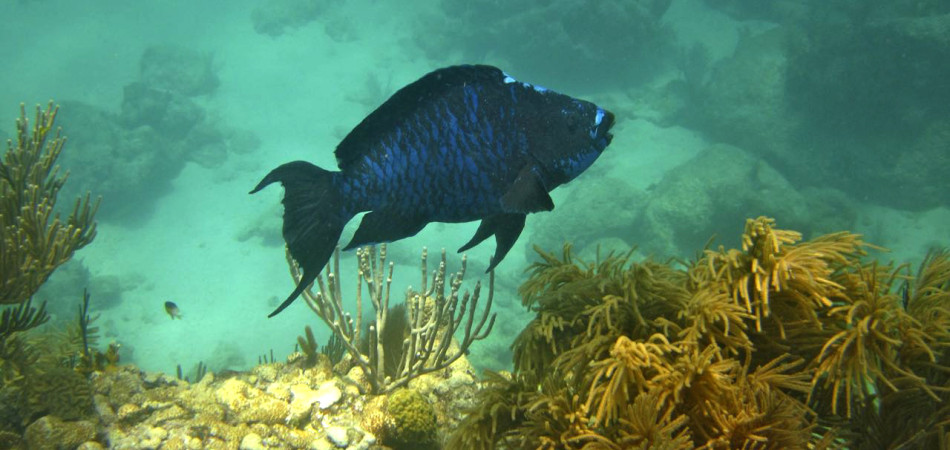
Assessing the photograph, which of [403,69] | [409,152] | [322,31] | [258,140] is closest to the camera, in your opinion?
[409,152]

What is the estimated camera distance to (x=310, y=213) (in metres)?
1.66

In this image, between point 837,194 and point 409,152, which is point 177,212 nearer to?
point 409,152

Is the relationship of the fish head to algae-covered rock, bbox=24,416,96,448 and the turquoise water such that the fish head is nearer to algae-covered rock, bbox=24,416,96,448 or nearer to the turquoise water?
algae-covered rock, bbox=24,416,96,448

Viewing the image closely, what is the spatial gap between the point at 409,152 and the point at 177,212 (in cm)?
2026

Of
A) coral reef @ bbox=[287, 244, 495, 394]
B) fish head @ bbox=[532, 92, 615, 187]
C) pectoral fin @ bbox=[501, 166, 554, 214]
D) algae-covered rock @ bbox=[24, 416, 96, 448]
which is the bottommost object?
algae-covered rock @ bbox=[24, 416, 96, 448]

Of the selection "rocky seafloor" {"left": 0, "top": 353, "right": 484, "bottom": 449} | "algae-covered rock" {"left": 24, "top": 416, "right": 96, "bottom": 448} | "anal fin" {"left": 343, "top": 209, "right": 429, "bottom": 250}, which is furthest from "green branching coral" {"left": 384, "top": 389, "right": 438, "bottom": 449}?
"anal fin" {"left": 343, "top": 209, "right": 429, "bottom": 250}

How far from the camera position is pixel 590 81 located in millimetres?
21531

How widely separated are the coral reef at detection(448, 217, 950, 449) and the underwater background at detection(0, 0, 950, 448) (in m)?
5.99

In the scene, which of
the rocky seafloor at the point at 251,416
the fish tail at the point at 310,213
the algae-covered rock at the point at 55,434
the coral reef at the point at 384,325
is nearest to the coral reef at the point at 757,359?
the fish tail at the point at 310,213

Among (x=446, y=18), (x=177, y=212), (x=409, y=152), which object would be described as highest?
(x=446, y=18)

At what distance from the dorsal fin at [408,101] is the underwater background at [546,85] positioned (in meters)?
6.90

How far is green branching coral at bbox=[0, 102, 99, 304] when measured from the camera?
3.98 metres

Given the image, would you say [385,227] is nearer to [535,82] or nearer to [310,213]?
[310,213]

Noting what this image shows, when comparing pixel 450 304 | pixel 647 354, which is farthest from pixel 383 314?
pixel 647 354
